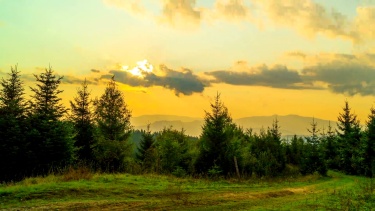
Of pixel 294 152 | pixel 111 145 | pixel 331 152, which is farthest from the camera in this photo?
pixel 331 152

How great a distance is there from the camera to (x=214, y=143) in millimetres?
37312

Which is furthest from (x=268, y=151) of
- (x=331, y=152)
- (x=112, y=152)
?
(x=112, y=152)

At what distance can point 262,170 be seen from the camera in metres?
45.5

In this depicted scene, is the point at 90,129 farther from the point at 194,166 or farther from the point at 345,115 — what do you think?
the point at 345,115

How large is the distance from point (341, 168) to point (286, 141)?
11773 millimetres

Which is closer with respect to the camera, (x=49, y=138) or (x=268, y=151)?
(x=49, y=138)

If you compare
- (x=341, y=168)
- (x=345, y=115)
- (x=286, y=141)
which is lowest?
(x=341, y=168)

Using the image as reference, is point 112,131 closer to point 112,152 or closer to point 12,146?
point 112,152

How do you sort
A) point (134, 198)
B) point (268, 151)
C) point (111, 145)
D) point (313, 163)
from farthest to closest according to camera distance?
1. point (268, 151)
2. point (313, 163)
3. point (111, 145)
4. point (134, 198)

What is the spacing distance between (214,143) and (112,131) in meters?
14.2

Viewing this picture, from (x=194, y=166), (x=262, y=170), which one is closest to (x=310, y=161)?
(x=262, y=170)

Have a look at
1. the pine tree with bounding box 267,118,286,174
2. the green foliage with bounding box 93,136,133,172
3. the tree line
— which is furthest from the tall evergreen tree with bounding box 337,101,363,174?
the green foliage with bounding box 93,136,133,172

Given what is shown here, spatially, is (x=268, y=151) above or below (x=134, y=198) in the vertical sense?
above

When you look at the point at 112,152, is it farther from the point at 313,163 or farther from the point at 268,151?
the point at 313,163
